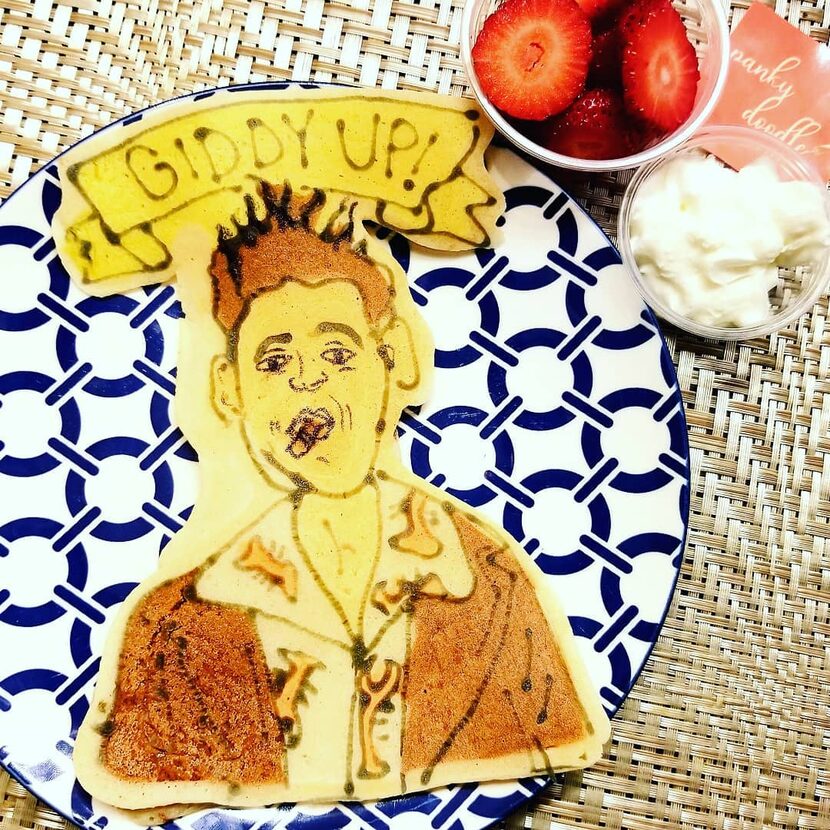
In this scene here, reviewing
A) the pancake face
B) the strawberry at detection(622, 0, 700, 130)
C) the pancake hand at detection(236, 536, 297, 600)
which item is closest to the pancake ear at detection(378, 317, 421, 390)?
the pancake face

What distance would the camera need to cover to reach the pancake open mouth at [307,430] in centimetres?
81

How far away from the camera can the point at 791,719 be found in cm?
88

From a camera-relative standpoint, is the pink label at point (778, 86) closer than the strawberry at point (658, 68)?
No

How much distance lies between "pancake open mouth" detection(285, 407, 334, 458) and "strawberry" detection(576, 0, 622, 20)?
513 millimetres

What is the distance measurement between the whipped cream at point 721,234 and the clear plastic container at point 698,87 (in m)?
0.04

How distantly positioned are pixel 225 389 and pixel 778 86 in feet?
2.37

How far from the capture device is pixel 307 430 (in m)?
0.81

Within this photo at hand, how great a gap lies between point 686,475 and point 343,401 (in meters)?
0.38

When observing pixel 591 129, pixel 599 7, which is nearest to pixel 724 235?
pixel 591 129

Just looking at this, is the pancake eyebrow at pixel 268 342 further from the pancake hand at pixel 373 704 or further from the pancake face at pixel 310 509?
the pancake hand at pixel 373 704

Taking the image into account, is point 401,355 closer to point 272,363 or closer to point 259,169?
point 272,363

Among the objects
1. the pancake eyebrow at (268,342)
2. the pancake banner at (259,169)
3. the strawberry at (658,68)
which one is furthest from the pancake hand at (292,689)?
the strawberry at (658,68)

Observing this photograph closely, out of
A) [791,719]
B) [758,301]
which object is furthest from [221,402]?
[791,719]

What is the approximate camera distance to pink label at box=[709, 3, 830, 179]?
0.87 m
